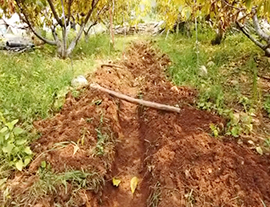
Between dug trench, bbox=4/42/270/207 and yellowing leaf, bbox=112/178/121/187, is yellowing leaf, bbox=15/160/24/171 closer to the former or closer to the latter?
dug trench, bbox=4/42/270/207

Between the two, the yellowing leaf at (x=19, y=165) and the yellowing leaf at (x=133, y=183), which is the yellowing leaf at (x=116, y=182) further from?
the yellowing leaf at (x=19, y=165)

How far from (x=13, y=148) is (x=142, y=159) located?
114 centimetres

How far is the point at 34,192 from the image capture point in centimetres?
206

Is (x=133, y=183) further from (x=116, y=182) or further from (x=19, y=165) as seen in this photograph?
(x=19, y=165)

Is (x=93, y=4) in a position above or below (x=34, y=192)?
above

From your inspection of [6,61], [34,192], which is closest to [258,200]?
[34,192]

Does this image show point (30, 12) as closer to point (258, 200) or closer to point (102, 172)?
point (102, 172)

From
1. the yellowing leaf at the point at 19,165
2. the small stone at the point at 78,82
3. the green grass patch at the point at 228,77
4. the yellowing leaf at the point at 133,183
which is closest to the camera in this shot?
the yellowing leaf at the point at 19,165

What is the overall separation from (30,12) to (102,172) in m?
4.02

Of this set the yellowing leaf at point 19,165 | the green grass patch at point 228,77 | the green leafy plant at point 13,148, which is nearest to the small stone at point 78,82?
the green grass patch at point 228,77

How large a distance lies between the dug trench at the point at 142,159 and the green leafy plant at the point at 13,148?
9 cm

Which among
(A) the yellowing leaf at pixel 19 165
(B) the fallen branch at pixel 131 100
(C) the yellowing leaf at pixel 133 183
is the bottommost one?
(C) the yellowing leaf at pixel 133 183

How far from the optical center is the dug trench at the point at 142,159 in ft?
6.85

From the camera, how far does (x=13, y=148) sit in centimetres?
234
